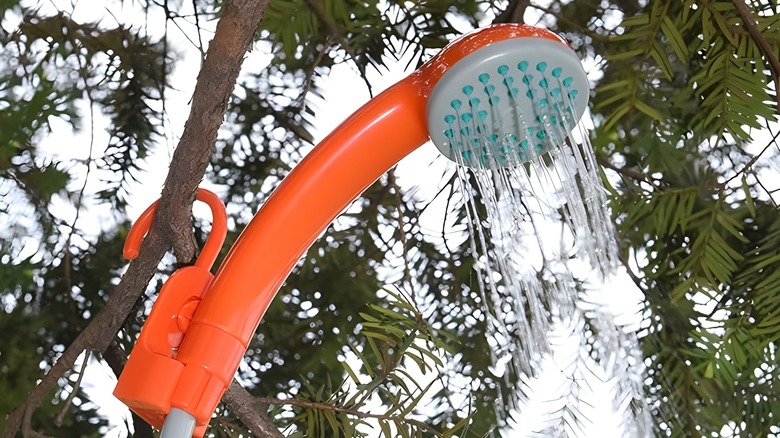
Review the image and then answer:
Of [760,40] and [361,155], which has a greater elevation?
[760,40]

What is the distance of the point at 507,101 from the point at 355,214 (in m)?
0.17

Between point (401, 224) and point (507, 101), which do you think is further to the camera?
point (401, 224)

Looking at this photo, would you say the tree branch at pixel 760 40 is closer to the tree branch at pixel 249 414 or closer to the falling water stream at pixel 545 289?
the falling water stream at pixel 545 289

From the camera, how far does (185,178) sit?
0.32 metres

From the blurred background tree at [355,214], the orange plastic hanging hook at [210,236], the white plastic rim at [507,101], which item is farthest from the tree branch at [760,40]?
the orange plastic hanging hook at [210,236]

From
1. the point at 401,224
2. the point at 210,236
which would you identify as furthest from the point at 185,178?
the point at 401,224

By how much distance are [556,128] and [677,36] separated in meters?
0.12

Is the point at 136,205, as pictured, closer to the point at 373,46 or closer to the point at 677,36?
the point at 373,46

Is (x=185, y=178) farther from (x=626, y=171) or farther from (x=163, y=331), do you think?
(x=626, y=171)

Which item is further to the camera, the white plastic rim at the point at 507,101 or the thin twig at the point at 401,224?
the thin twig at the point at 401,224

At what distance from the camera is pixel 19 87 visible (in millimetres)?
→ 441

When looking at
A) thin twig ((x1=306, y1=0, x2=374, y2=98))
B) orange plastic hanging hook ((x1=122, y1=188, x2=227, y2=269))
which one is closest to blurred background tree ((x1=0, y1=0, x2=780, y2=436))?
thin twig ((x1=306, y1=0, x2=374, y2=98))

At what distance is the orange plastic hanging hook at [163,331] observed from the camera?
0.32m

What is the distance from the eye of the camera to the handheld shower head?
0.30 meters
